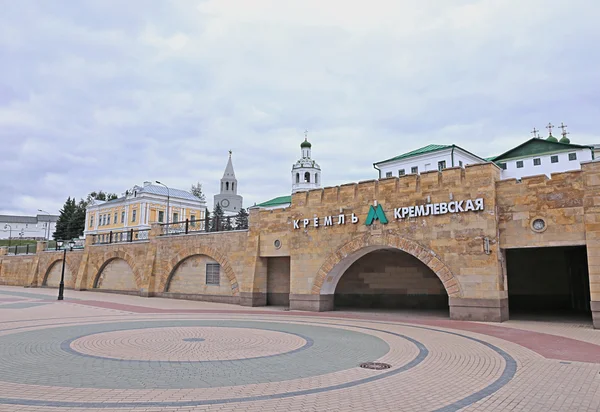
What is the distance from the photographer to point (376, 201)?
57.2ft

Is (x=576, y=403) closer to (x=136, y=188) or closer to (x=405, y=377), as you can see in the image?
(x=405, y=377)

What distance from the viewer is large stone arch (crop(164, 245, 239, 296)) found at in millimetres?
22312

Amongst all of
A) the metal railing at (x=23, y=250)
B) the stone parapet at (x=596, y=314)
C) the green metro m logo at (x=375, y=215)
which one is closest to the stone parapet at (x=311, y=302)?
the green metro m logo at (x=375, y=215)

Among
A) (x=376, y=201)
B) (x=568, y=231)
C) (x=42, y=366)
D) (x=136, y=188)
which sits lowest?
(x=42, y=366)

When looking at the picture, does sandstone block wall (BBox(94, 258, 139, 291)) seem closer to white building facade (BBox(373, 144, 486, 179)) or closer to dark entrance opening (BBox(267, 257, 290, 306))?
dark entrance opening (BBox(267, 257, 290, 306))

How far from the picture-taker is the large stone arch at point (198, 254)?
22312 mm

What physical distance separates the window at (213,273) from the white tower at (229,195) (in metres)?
57.5

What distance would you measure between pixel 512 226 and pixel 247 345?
32.0 feet

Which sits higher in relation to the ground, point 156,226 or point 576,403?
point 156,226

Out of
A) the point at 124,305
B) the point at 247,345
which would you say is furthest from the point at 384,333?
the point at 124,305

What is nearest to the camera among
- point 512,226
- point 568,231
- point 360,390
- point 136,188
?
point 360,390

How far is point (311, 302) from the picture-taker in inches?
740

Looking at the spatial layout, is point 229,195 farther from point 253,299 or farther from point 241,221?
point 253,299

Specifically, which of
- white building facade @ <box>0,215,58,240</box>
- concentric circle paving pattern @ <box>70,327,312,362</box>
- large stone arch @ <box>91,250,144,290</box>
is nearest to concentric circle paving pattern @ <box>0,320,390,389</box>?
concentric circle paving pattern @ <box>70,327,312,362</box>
